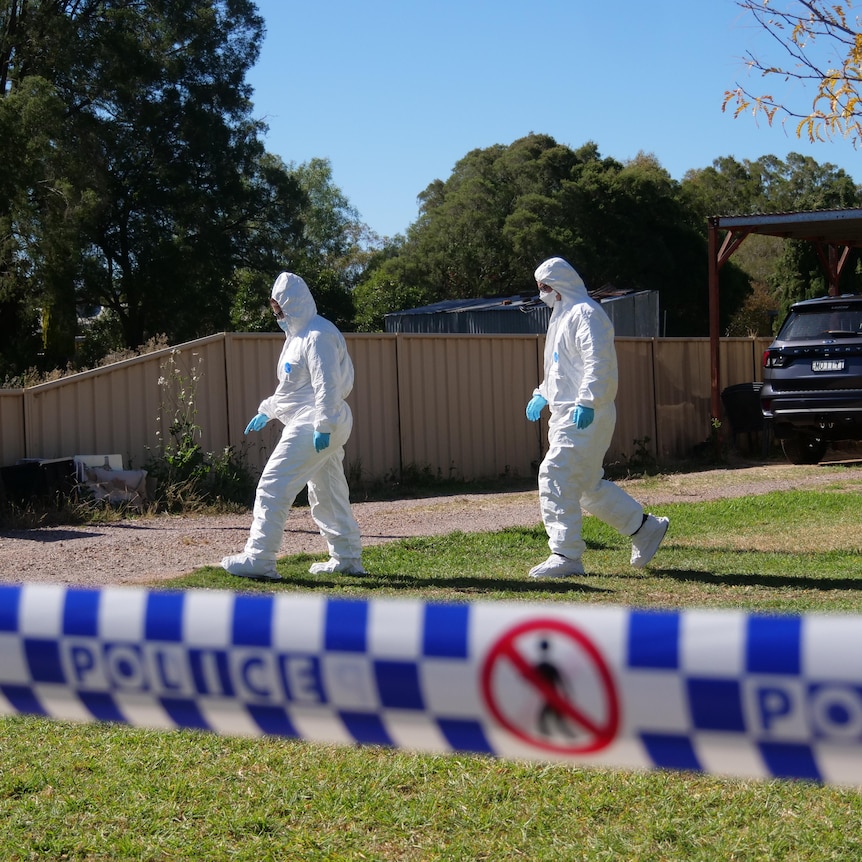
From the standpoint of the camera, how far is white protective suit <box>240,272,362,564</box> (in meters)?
7.73

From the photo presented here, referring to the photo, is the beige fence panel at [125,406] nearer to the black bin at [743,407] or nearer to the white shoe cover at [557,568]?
the white shoe cover at [557,568]

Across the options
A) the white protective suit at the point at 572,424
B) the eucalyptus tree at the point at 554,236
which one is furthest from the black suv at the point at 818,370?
the eucalyptus tree at the point at 554,236

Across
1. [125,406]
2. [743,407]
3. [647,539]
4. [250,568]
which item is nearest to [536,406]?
[647,539]

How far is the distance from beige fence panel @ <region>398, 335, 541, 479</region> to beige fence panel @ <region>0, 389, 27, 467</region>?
5.04 meters

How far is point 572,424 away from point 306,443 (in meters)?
1.72

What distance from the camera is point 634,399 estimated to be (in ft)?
60.0

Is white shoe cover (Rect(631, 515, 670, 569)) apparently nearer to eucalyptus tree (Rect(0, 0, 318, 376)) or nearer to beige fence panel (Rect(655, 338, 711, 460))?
beige fence panel (Rect(655, 338, 711, 460))

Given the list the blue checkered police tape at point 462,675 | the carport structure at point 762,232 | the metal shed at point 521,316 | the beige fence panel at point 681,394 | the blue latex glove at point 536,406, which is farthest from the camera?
the metal shed at point 521,316

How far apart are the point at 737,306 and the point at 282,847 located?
38.7m

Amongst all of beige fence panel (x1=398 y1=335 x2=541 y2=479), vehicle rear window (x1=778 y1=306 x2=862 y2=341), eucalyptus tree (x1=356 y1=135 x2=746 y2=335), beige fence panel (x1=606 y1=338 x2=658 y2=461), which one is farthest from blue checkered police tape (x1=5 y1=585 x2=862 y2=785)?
eucalyptus tree (x1=356 y1=135 x2=746 y2=335)

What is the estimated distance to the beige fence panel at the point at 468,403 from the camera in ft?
51.6

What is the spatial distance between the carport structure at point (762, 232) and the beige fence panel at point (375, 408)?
210 inches

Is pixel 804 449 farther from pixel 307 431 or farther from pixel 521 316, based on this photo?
pixel 521 316

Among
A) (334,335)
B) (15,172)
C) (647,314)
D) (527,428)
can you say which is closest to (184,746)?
(334,335)
